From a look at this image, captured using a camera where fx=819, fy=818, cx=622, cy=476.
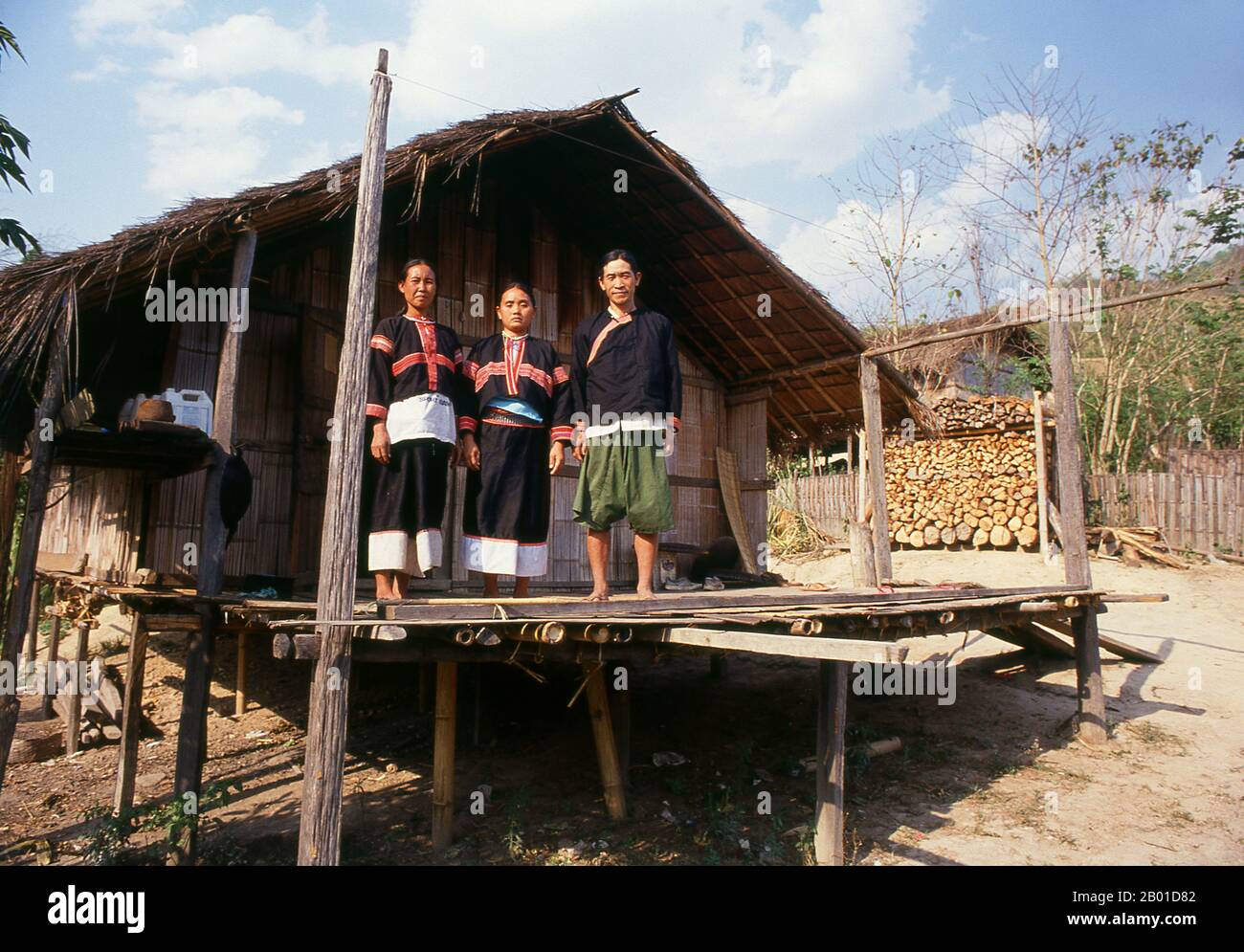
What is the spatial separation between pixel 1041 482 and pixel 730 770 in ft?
25.5

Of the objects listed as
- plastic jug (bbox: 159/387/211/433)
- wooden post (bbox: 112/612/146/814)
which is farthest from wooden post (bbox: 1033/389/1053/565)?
wooden post (bbox: 112/612/146/814)

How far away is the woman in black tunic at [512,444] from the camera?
13.7 ft

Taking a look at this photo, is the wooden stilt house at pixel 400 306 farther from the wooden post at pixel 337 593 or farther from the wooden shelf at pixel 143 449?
the wooden post at pixel 337 593

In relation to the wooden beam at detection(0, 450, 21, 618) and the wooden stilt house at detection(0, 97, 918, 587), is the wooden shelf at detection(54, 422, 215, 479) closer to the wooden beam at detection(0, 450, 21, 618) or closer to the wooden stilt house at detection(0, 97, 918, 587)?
the wooden stilt house at detection(0, 97, 918, 587)

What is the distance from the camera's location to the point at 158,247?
166 inches

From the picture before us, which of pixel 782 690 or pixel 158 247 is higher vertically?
pixel 158 247

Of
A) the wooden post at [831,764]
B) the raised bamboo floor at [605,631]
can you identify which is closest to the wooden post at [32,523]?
the raised bamboo floor at [605,631]

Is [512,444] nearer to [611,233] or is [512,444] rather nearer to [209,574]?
A: [209,574]

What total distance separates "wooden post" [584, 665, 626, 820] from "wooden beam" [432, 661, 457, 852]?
86 cm

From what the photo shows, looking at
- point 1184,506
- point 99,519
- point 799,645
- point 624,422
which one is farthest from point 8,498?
point 1184,506

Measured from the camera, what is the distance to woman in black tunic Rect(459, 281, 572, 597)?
4.16 meters
